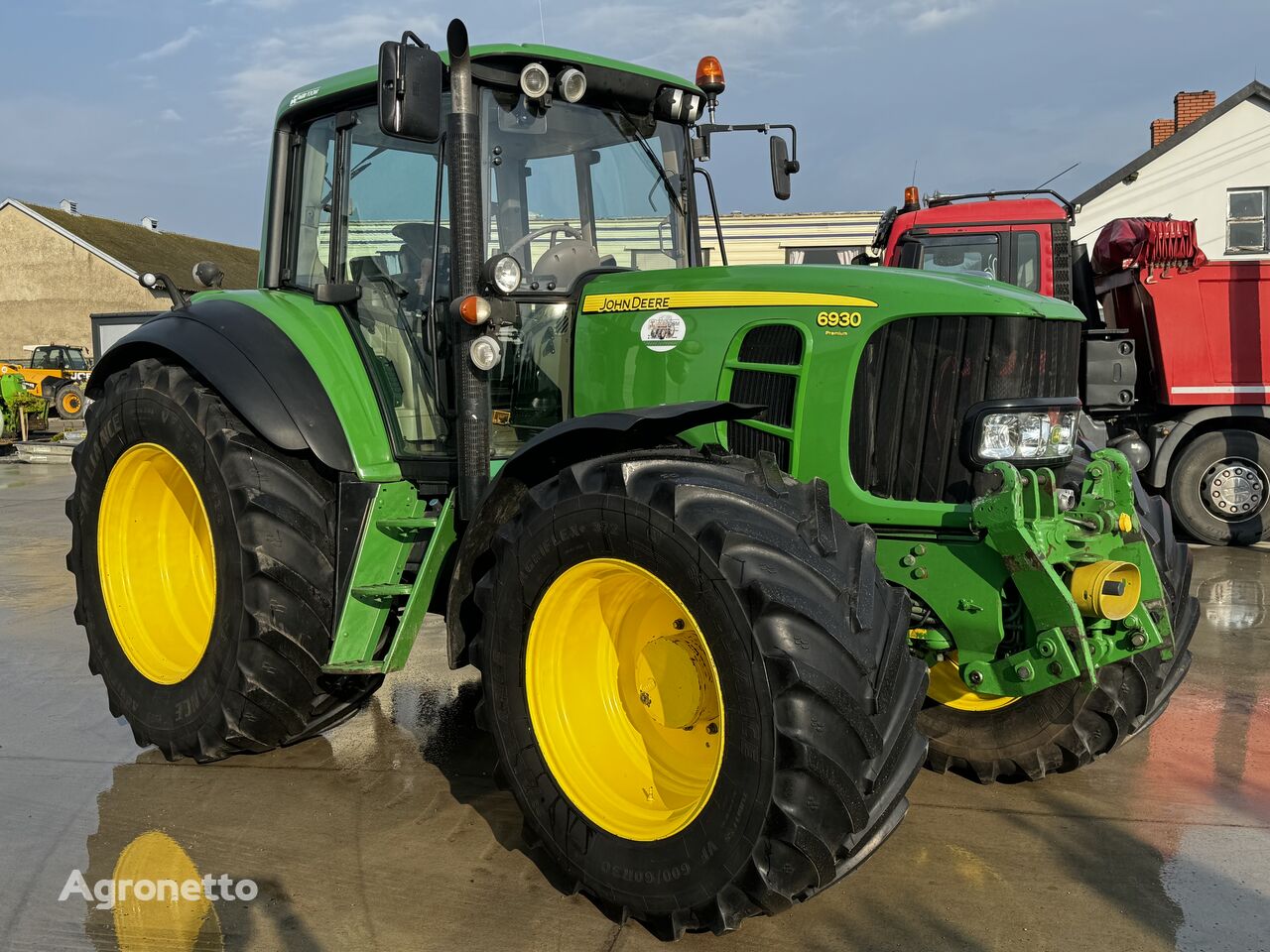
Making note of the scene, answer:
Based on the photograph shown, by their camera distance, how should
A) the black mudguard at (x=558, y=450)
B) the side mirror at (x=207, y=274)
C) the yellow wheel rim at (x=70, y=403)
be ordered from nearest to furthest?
the black mudguard at (x=558, y=450), the side mirror at (x=207, y=274), the yellow wheel rim at (x=70, y=403)

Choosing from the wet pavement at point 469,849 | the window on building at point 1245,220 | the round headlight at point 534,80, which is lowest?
the wet pavement at point 469,849


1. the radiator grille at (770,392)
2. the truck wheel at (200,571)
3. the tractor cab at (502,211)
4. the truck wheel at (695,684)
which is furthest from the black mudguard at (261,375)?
the radiator grille at (770,392)

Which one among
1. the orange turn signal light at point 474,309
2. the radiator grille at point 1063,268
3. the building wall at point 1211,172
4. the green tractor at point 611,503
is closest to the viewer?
the green tractor at point 611,503

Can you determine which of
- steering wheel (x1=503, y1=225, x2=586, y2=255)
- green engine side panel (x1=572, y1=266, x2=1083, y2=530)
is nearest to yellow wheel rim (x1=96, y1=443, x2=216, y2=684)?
steering wheel (x1=503, y1=225, x2=586, y2=255)

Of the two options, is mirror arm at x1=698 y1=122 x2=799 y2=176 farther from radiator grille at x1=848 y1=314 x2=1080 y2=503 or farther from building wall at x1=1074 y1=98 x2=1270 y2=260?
building wall at x1=1074 y1=98 x2=1270 y2=260

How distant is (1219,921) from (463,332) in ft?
9.16

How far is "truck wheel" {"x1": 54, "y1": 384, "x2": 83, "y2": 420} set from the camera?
25297 mm

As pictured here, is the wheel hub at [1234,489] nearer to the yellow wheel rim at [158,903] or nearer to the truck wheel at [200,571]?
the truck wheel at [200,571]

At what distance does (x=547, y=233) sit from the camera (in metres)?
4.03

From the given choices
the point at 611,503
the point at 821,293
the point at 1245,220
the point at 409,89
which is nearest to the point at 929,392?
the point at 821,293

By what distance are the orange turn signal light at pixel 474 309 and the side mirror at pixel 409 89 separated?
0.51m

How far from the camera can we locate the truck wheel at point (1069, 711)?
12.0ft

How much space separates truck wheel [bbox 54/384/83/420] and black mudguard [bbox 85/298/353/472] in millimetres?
23570

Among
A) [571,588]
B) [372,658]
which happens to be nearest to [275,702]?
[372,658]
